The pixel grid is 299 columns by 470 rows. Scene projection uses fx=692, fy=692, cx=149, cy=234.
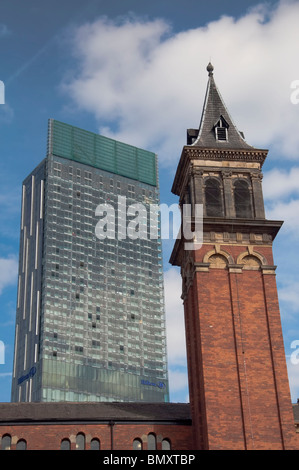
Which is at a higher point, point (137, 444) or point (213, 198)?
point (213, 198)

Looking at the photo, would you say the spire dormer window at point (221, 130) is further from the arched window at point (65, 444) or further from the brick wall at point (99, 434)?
the arched window at point (65, 444)

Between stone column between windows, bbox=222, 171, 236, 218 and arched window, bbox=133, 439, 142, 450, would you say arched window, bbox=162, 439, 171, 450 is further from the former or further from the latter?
stone column between windows, bbox=222, 171, 236, 218

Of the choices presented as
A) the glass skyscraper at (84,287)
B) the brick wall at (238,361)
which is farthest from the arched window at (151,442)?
the glass skyscraper at (84,287)

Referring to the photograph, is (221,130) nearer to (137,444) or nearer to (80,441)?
(137,444)

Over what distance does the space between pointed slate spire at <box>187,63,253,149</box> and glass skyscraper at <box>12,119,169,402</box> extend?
11490 cm

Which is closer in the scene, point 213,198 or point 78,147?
point 213,198

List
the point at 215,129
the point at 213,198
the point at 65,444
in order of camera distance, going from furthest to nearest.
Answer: the point at 215,129, the point at 213,198, the point at 65,444

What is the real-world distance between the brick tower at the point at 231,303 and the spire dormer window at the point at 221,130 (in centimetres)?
9

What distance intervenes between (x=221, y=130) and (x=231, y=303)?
1550 cm

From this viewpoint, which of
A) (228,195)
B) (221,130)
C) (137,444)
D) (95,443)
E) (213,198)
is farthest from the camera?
(221,130)

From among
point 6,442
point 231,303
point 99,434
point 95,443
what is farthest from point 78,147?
point 95,443

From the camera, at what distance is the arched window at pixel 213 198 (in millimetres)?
51531

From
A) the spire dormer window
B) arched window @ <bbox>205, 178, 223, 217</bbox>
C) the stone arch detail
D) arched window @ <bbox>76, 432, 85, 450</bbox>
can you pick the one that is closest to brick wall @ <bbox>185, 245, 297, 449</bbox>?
the stone arch detail

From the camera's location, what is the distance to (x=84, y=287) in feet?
582
